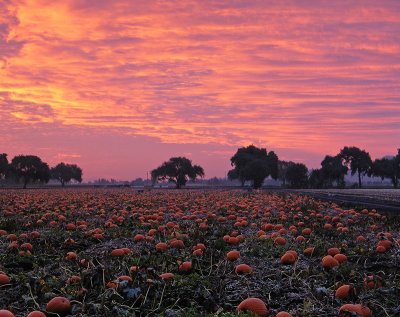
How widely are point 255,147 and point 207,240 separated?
95483mm

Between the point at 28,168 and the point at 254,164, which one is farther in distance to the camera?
the point at 28,168

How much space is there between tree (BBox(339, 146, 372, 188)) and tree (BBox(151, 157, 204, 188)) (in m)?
37.9

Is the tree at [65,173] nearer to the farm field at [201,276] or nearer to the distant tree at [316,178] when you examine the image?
the distant tree at [316,178]

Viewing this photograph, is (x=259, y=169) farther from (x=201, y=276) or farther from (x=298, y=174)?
(x=201, y=276)

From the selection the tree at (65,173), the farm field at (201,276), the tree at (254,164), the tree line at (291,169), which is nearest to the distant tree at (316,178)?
the tree line at (291,169)

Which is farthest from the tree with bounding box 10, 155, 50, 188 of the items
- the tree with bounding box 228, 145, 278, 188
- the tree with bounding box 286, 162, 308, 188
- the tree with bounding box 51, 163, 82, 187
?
the tree with bounding box 286, 162, 308, 188

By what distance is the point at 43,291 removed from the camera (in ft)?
18.9

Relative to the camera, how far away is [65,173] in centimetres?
15638

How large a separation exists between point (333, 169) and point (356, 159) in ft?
27.1

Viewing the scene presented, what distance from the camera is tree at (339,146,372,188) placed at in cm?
12200

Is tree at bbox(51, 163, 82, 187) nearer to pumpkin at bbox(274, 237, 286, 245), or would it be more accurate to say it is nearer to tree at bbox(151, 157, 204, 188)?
tree at bbox(151, 157, 204, 188)

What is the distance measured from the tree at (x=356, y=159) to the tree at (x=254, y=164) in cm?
2459

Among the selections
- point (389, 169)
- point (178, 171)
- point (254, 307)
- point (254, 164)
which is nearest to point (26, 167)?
point (178, 171)

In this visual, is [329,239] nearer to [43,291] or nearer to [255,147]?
[43,291]
